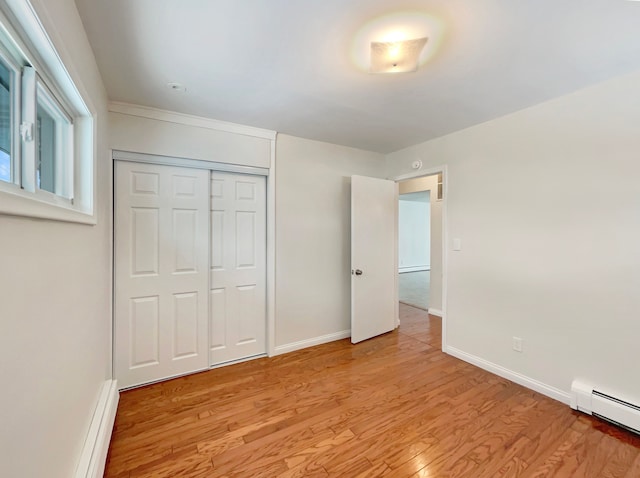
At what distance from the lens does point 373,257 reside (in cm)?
346

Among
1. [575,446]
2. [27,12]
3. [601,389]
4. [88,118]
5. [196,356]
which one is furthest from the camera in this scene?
[196,356]

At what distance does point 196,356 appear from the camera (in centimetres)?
263

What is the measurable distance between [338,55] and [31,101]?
1.42 meters

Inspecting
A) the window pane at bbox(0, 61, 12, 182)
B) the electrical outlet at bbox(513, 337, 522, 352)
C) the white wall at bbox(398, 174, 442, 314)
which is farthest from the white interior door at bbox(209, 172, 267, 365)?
the white wall at bbox(398, 174, 442, 314)

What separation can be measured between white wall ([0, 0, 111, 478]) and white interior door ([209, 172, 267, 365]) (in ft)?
3.56

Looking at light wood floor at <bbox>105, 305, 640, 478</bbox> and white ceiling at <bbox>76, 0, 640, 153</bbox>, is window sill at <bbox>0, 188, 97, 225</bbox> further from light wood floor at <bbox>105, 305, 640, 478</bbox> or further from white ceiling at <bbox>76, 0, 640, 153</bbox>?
light wood floor at <bbox>105, 305, 640, 478</bbox>

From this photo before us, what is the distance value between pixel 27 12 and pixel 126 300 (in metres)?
2.03

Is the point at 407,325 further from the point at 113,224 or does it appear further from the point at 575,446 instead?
the point at 113,224

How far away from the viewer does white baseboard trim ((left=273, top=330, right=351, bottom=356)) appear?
9.94 ft

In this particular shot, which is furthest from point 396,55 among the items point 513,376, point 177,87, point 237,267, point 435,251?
point 435,251

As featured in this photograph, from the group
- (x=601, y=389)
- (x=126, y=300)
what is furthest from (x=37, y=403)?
(x=601, y=389)

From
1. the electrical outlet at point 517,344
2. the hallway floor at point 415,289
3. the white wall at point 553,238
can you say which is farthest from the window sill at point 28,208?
the hallway floor at point 415,289

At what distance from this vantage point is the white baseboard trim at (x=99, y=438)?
51.1 inches

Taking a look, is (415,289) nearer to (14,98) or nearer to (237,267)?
(237,267)
